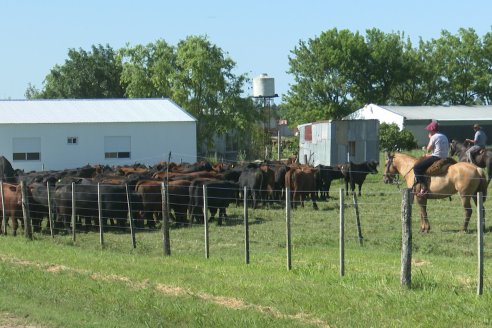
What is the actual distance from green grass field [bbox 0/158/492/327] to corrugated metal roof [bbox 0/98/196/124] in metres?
30.7

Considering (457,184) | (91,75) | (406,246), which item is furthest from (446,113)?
(406,246)

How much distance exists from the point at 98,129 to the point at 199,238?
32125 millimetres

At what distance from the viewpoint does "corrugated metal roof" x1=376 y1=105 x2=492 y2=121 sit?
76125mm

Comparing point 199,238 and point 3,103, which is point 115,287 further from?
point 3,103

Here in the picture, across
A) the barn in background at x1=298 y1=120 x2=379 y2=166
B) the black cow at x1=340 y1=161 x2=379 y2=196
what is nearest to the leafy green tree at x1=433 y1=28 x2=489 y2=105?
the barn in background at x1=298 y1=120 x2=379 y2=166

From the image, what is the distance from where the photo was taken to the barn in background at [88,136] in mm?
50812

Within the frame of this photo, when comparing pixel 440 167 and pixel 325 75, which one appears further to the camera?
pixel 325 75

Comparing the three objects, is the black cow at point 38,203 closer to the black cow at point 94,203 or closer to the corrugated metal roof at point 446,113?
the black cow at point 94,203

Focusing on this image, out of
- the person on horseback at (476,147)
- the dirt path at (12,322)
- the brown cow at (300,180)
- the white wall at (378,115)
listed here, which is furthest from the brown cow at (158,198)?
the white wall at (378,115)

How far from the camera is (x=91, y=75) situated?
82.9 m

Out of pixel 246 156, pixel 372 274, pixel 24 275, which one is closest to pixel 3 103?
pixel 246 156

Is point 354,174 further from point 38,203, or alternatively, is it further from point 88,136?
point 88,136

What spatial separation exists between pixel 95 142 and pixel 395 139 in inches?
933

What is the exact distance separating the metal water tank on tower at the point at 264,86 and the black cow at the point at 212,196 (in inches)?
1337
